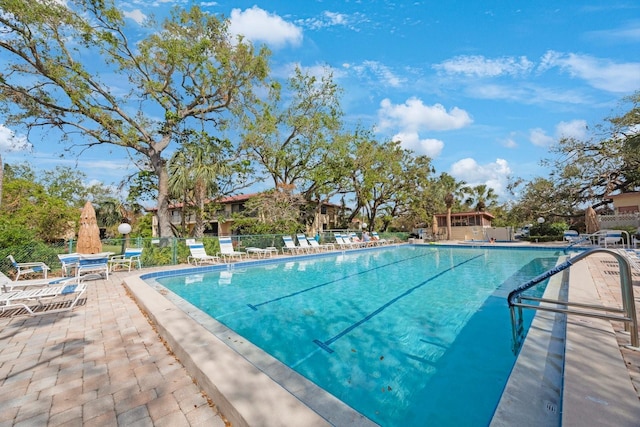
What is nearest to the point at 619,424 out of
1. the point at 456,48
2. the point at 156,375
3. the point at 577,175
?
the point at 156,375

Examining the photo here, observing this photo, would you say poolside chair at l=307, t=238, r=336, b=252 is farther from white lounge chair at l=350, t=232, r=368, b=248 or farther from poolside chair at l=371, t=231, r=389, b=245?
poolside chair at l=371, t=231, r=389, b=245

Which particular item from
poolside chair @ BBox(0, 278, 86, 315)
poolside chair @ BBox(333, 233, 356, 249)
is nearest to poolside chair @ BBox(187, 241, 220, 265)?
poolside chair @ BBox(0, 278, 86, 315)

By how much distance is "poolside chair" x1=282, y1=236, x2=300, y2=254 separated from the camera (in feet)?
56.1

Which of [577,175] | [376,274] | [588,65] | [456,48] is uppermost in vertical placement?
[456,48]

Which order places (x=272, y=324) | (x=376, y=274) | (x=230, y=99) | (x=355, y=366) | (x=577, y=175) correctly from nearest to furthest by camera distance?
(x=355, y=366) → (x=272, y=324) → (x=376, y=274) → (x=230, y=99) → (x=577, y=175)

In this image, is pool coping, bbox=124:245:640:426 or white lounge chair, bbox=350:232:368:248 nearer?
pool coping, bbox=124:245:640:426

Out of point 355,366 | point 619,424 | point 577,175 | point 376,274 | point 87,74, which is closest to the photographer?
point 619,424

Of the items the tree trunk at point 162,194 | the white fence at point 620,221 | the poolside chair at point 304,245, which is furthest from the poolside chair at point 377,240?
the tree trunk at point 162,194

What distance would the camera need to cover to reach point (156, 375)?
2883 mm

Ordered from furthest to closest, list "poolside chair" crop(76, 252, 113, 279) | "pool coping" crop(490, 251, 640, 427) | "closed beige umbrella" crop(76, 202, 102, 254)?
"closed beige umbrella" crop(76, 202, 102, 254) → "poolside chair" crop(76, 252, 113, 279) → "pool coping" crop(490, 251, 640, 427)

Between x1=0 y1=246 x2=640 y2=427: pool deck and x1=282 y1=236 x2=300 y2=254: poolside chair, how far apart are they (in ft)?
41.0

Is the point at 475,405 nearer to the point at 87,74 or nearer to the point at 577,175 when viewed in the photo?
the point at 87,74

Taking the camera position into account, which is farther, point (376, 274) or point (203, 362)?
point (376, 274)

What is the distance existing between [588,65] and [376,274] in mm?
11561
